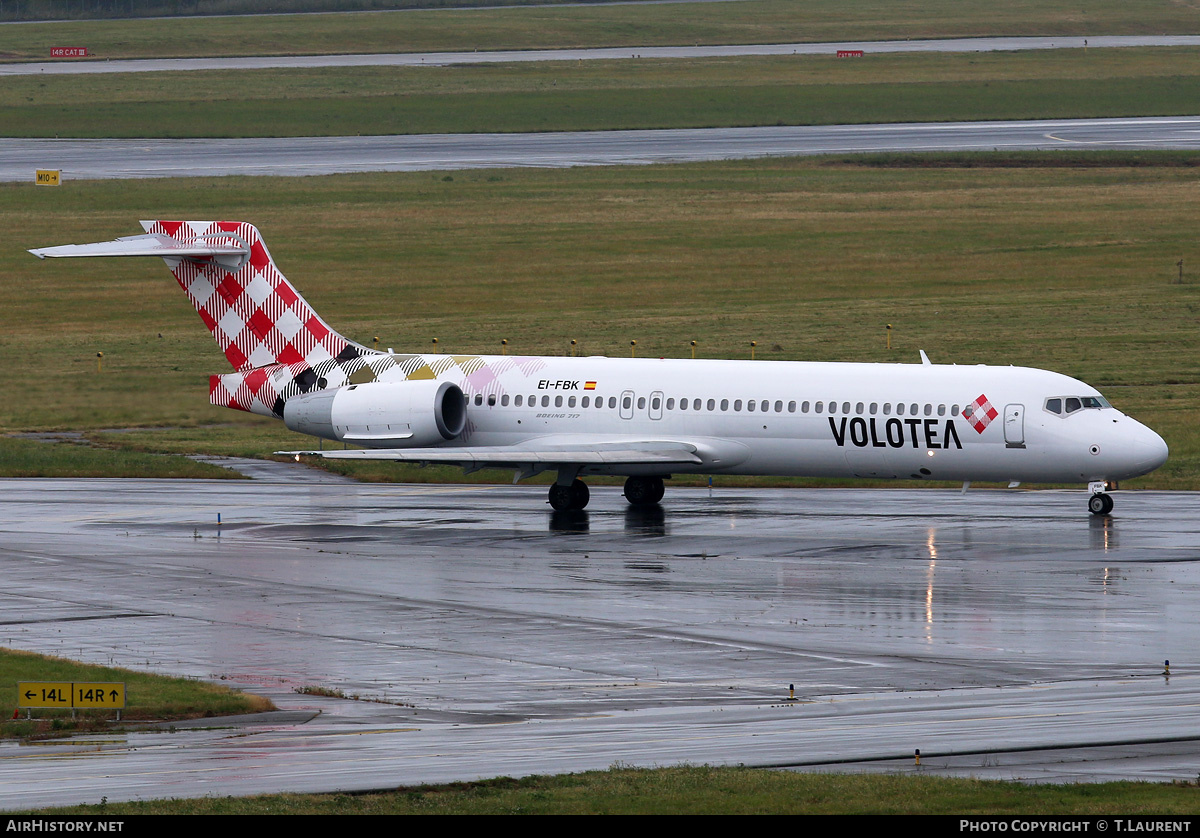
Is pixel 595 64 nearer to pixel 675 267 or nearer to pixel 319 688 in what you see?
pixel 675 267

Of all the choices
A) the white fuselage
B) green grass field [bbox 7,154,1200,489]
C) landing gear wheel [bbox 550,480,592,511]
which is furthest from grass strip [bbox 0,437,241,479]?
landing gear wheel [bbox 550,480,592,511]

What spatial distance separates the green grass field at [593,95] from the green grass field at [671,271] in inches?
800

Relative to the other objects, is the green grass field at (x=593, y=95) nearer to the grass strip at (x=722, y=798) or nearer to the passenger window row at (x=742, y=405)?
the passenger window row at (x=742, y=405)

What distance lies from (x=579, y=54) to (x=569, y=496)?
386 feet

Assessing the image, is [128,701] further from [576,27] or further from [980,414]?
[576,27]

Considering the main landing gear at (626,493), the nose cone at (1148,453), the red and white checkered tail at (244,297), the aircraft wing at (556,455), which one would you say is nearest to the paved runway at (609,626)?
the main landing gear at (626,493)

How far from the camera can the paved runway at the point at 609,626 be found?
19.7 m

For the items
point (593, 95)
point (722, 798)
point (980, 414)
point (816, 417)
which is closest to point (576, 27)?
point (593, 95)

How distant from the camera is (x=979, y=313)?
228 feet

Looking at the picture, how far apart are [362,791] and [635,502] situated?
25.1 meters

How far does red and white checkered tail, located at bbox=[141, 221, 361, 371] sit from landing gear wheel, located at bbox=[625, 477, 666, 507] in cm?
787

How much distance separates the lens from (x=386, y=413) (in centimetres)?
4203

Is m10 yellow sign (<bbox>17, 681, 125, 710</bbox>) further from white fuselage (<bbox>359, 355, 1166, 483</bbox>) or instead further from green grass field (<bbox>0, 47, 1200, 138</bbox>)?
green grass field (<bbox>0, 47, 1200, 138</bbox>)
